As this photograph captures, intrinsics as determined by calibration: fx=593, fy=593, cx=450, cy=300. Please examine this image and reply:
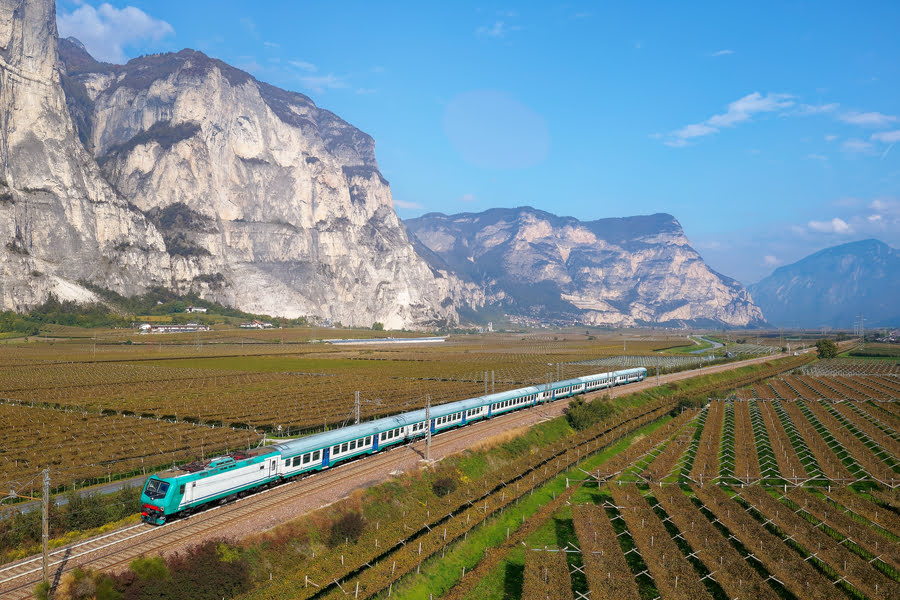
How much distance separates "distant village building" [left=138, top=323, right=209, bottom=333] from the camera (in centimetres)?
17375

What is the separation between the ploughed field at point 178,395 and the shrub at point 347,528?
1593 cm

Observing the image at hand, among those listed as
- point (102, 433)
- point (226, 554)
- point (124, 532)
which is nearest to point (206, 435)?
point (102, 433)

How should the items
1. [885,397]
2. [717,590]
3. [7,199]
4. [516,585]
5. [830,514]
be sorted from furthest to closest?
[7,199]
[885,397]
[830,514]
[516,585]
[717,590]

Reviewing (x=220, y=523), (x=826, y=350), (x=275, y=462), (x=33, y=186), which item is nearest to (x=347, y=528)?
(x=220, y=523)

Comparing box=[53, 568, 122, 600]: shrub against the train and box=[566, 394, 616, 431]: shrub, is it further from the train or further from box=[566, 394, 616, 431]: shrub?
box=[566, 394, 616, 431]: shrub

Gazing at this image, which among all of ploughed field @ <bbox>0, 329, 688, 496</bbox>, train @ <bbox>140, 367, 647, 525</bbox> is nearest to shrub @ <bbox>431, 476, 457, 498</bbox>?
train @ <bbox>140, 367, 647, 525</bbox>

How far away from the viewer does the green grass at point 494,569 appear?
26828 millimetres

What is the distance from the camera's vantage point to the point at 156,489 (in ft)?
92.5

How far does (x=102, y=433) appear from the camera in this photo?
51.2 m

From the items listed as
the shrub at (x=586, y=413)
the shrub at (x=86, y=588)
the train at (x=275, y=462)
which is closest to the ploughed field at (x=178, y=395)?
the train at (x=275, y=462)

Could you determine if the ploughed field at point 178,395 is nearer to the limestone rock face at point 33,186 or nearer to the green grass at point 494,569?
the green grass at point 494,569

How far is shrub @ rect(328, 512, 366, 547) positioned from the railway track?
1.77m

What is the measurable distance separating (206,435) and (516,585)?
33.0 metres

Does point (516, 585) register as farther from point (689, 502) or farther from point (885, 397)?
point (885, 397)
